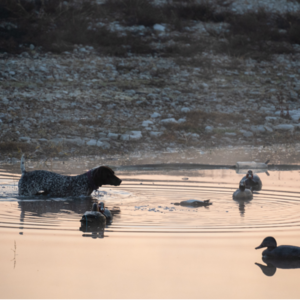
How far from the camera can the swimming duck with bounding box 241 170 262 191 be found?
29.5ft

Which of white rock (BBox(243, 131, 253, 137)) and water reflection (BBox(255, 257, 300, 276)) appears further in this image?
white rock (BBox(243, 131, 253, 137))

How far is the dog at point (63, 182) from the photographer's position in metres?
8.64

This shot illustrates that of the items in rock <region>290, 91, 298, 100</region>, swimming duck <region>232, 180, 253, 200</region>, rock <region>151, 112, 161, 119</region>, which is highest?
rock <region>290, 91, 298, 100</region>

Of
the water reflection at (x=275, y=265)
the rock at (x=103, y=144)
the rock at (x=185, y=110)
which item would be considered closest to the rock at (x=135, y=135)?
the rock at (x=103, y=144)

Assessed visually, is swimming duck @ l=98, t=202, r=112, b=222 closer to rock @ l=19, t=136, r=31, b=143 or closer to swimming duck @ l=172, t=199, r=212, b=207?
swimming duck @ l=172, t=199, r=212, b=207

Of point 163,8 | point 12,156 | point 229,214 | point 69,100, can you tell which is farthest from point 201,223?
point 163,8

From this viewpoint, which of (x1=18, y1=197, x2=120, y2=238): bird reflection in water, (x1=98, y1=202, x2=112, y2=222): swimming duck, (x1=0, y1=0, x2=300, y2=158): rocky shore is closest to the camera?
(x1=18, y1=197, x2=120, y2=238): bird reflection in water

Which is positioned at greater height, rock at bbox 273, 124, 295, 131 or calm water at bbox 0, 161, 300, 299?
rock at bbox 273, 124, 295, 131

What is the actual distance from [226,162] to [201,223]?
5872 millimetres

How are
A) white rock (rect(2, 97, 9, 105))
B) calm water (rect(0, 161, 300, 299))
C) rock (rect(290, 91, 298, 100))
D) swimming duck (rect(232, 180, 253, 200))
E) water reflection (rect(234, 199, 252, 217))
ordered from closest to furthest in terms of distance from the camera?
calm water (rect(0, 161, 300, 299)) → water reflection (rect(234, 199, 252, 217)) → swimming duck (rect(232, 180, 253, 200)) → white rock (rect(2, 97, 9, 105)) → rock (rect(290, 91, 298, 100))

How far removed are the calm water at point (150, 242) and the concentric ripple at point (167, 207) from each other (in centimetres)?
1

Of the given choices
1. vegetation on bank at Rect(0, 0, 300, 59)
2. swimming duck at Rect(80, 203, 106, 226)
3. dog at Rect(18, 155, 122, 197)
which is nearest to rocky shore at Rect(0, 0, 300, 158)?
vegetation on bank at Rect(0, 0, 300, 59)

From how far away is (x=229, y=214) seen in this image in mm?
7109

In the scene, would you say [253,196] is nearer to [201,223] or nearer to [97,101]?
[201,223]
